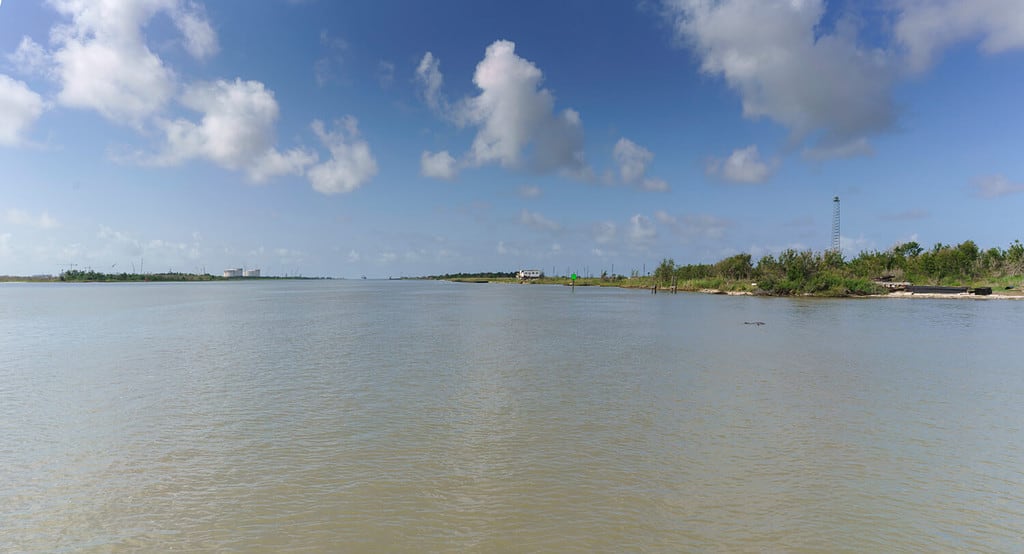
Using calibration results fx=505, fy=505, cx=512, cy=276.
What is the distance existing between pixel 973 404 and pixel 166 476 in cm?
1852

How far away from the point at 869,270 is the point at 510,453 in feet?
352

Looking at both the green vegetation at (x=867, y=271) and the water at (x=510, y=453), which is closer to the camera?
the water at (x=510, y=453)

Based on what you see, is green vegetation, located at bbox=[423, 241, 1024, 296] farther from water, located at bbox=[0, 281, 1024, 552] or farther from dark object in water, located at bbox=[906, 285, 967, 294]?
water, located at bbox=[0, 281, 1024, 552]

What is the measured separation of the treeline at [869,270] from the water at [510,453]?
60.9 meters

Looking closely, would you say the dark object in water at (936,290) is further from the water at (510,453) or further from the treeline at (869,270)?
the water at (510,453)

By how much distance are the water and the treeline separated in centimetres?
6091

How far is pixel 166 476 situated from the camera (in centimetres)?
846

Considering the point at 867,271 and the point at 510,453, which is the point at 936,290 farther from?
the point at 510,453

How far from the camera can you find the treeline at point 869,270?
7550 cm

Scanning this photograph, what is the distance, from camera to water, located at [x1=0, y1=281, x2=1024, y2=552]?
21.9ft

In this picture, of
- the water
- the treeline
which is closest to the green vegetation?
the treeline

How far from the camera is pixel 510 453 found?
9.62 metres

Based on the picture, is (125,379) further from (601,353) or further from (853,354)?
(853,354)

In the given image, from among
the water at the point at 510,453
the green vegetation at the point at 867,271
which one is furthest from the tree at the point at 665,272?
the water at the point at 510,453
